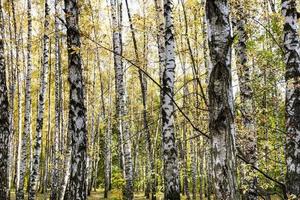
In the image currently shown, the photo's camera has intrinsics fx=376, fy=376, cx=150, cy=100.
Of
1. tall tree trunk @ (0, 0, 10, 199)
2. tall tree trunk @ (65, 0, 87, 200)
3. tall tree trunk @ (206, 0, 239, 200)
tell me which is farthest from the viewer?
tall tree trunk @ (0, 0, 10, 199)

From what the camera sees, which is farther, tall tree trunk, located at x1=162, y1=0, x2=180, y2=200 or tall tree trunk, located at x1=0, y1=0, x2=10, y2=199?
tall tree trunk, located at x1=162, y1=0, x2=180, y2=200

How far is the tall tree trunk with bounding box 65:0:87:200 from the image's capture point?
798cm

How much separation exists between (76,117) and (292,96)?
14.6 ft

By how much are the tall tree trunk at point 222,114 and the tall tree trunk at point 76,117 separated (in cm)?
533

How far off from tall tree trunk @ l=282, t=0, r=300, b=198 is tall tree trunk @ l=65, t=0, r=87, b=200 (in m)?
4.16

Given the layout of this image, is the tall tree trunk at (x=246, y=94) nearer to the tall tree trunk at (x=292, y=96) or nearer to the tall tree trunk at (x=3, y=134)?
the tall tree trunk at (x=292, y=96)

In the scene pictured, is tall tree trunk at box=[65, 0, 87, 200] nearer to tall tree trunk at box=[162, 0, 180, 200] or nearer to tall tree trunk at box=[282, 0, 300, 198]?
tall tree trunk at box=[162, 0, 180, 200]

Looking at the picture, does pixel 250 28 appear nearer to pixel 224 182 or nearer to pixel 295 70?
pixel 295 70

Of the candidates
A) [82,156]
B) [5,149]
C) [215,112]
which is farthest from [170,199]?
[215,112]

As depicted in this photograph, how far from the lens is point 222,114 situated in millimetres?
2861

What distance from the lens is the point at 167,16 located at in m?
9.81

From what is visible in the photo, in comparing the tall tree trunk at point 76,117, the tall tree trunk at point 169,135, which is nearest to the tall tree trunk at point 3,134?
the tall tree trunk at point 76,117

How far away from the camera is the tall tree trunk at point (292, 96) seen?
22.2ft

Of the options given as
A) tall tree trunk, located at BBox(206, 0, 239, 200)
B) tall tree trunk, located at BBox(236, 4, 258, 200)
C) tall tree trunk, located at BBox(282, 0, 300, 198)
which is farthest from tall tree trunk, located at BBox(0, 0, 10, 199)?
tall tree trunk, located at BBox(206, 0, 239, 200)
